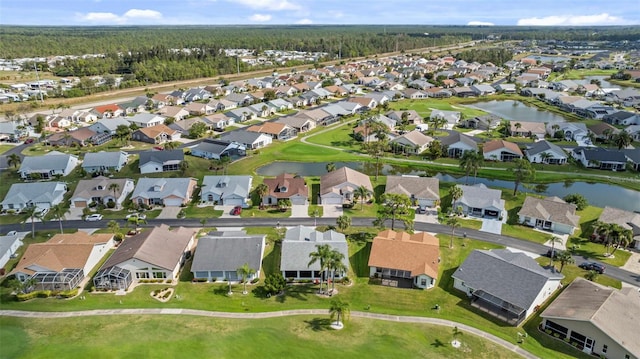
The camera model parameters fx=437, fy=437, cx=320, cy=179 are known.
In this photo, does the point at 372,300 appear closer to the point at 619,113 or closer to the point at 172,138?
the point at 172,138

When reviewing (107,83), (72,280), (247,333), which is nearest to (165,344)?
(247,333)

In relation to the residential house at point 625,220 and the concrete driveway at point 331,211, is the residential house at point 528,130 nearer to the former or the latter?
the residential house at point 625,220

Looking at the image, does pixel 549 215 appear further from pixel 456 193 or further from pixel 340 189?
pixel 340 189

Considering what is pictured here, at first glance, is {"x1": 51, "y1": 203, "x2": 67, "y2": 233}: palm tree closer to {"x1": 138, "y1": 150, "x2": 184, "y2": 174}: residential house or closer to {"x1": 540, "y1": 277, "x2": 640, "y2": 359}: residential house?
{"x1": 138, "y1": 150, "x2": 184, "y2": 174}: residential house

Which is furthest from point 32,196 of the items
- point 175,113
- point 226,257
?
point 175,113

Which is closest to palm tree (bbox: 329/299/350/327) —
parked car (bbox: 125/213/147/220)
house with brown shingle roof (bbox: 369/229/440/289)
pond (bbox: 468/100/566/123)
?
house with brown shingle roof (bbox: 369/229/440/289)

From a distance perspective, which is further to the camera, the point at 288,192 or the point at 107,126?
the point at 107,126
